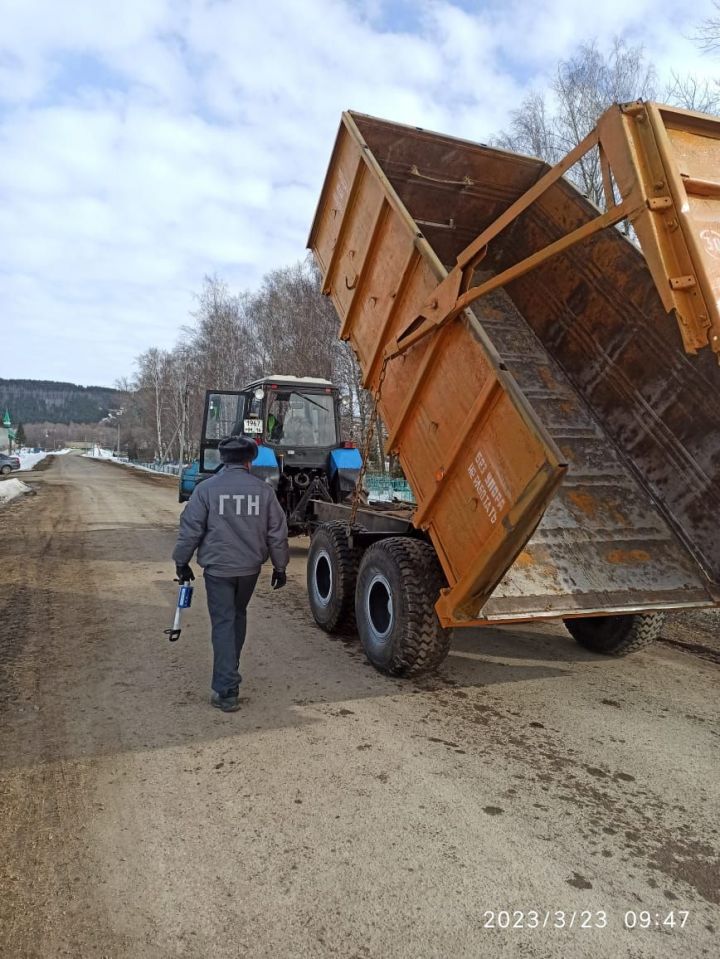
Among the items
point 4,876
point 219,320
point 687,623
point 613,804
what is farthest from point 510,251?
point 219,320

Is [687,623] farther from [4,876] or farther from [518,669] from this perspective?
[4,876]

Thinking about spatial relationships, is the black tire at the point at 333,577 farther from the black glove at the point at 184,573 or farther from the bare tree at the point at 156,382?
the bare tree at the point at 156,382

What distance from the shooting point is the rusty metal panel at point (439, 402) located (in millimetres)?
3582

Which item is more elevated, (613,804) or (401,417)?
(401,417)

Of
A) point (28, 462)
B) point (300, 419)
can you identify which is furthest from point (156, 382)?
point (300, 419)

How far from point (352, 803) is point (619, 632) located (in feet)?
9.74

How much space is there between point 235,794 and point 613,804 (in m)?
1.75

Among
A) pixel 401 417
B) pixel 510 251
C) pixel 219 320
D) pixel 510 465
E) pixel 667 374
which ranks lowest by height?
pixel 510 465

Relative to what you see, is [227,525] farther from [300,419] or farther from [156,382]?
[156,382]

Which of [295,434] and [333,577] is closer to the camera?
[333,577]

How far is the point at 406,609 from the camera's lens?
14.1ft

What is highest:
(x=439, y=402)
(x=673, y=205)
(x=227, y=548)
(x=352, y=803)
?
(x=673, y=205)

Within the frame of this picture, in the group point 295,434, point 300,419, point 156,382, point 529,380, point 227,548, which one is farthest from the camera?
point 156,382

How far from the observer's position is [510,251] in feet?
21.1
